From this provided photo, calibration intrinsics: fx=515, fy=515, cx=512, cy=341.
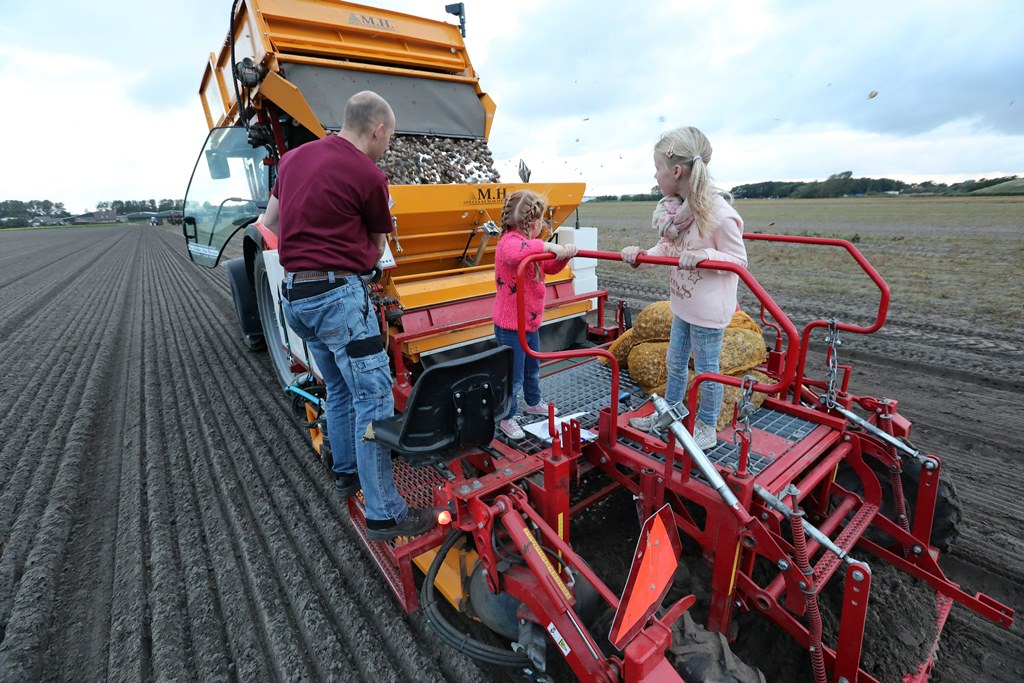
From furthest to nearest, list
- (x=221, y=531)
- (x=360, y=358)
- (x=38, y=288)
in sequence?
1. (x=38, y=288)
2. (x=221, y=531)
3. (x=360, y=358)

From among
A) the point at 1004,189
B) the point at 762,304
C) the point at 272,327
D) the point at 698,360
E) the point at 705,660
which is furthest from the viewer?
the point at 1004,189

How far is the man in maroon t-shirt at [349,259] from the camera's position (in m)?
2.25

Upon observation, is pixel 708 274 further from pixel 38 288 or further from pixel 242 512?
pixel 38 288

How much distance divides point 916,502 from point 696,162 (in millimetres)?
2051

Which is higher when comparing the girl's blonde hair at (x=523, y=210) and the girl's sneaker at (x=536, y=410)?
the girl's blonde hair at (x=523, y=210)

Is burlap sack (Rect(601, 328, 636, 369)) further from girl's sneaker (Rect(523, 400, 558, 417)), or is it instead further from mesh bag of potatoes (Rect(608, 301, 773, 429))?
girl's sneaker (Rect(523, 400, 558, 417))

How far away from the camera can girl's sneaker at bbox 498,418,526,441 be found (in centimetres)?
296

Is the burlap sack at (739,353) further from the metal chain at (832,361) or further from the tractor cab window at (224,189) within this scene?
the tractor cab window at (224,189)

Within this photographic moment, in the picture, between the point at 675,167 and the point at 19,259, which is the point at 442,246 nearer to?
the point at 675,167

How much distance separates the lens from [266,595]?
9.14 ft

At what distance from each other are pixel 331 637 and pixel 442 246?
2.75m

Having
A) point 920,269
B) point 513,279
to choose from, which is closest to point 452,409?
point 513,279

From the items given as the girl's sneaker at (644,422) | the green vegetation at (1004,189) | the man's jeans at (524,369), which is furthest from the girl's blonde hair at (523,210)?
the green vegetation at (1004,189)

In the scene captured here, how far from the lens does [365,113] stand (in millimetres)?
2291
